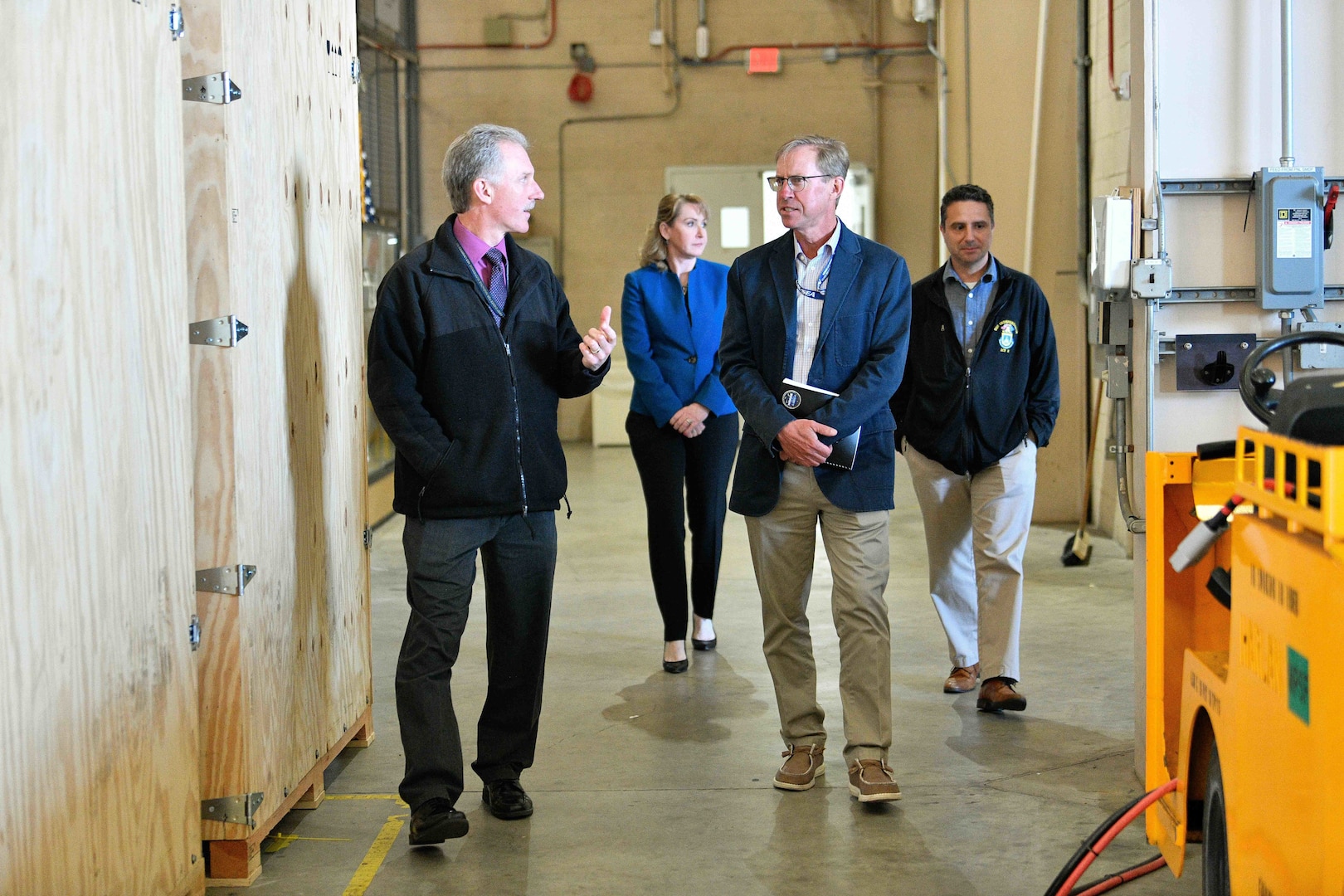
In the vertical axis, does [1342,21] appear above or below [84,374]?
above

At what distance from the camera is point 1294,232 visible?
11.0 ft

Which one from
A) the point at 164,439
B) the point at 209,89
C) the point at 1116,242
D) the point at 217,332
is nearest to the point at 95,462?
the point at 164,439

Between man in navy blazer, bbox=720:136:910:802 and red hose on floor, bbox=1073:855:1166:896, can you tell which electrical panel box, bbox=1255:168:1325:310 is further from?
red hose on floor, bbox=1073:855:1166:896

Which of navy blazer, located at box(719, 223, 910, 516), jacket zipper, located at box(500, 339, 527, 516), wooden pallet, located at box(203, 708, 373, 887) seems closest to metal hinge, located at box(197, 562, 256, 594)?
wooden pallet, located at box(203, 708, 373, 887)

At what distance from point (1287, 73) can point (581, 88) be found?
9.41 m

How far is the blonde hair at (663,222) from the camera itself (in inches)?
183

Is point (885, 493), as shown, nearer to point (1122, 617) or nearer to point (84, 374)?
point (84, 374)

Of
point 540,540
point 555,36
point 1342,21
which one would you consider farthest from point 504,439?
point 555,36

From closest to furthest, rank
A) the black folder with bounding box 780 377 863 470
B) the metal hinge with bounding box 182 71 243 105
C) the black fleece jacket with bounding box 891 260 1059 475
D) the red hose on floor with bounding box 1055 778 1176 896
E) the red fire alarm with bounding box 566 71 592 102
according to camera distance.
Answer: the red hose on floor with bounding box 1055 778 1176 896, the metal hinge with bounding box 182 71 243 105, the black folder with bounding box 780 377 863 470, the black fleece jacket with bounding box 891 260 1059 475, the red fire alarm with bounding box 566 71 592 102

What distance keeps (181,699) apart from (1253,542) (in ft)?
6.63

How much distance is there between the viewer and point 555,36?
12141 mm

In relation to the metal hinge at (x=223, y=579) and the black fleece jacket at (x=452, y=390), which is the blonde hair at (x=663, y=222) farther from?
the metal hinge at (x=223, y=579)

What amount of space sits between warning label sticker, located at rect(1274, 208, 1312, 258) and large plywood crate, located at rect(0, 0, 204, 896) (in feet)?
8.65

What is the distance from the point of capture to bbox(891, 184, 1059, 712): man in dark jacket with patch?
4145 mm
